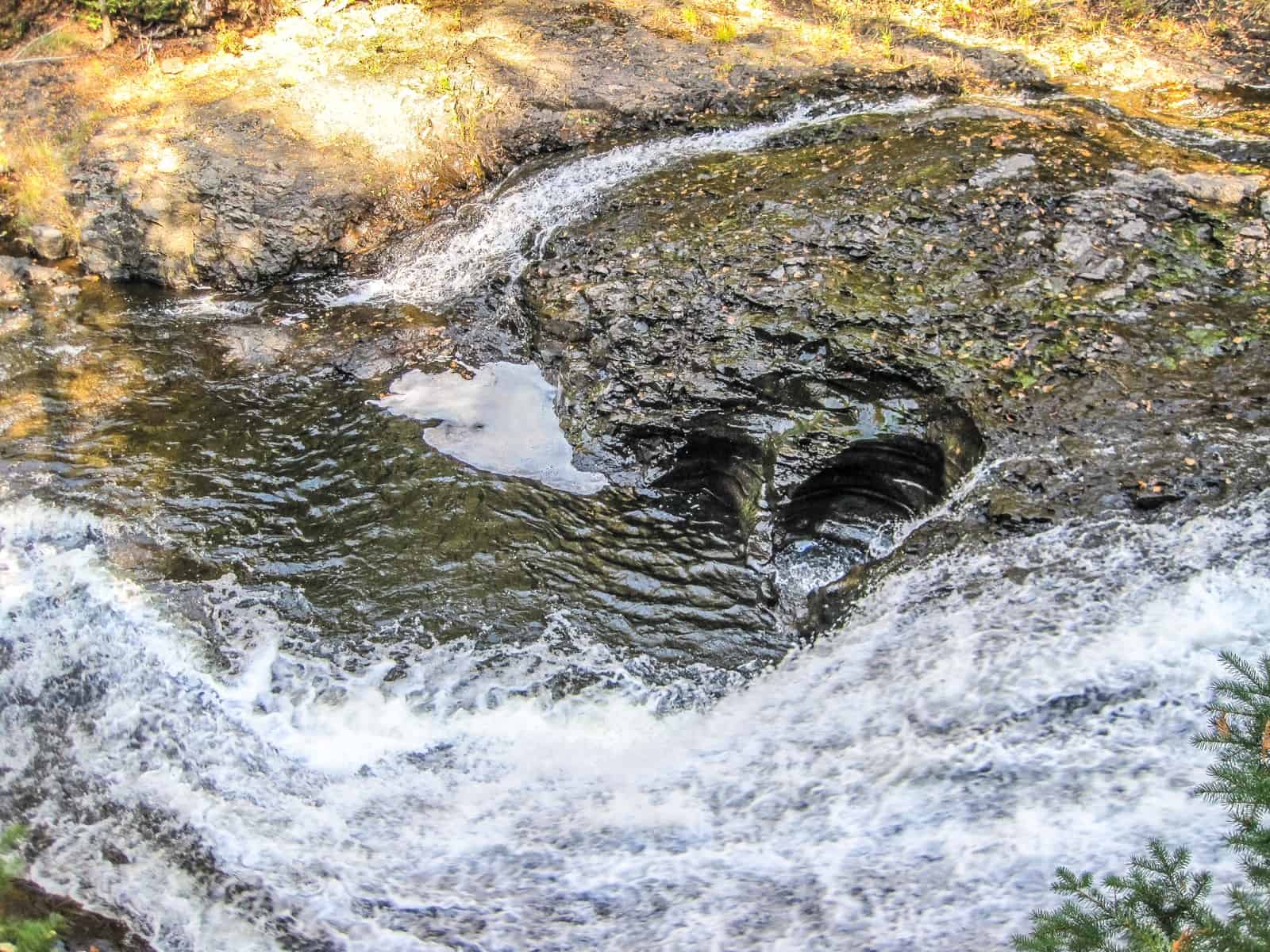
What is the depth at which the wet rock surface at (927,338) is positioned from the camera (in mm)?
5844

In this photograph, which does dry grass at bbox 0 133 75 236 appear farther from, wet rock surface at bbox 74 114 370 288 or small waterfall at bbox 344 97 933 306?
small waterfall at bbox 344 97 933 306

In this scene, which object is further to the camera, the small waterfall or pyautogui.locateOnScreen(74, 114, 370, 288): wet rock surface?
pyautogui.locateOnScreen(74, 114, 370, 288): wet rock surface

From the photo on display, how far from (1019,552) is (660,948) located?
3108 millimetres

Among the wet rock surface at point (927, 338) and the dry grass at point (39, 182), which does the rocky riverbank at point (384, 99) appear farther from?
the wet rock surface at point (927, 338)

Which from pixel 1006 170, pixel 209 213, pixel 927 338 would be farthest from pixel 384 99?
pixel 927 338

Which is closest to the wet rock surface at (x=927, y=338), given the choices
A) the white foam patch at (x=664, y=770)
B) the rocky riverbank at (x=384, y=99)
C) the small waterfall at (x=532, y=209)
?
the white foam patch at (x=664, y=770)

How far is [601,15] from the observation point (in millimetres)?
11547

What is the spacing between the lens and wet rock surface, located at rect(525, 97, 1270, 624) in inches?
230

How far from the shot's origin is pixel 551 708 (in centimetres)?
543

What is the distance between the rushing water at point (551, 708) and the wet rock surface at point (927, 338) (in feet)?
0.99

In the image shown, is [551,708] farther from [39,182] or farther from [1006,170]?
[39,182]

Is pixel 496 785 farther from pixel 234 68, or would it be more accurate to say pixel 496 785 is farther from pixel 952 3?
pixel 952 3

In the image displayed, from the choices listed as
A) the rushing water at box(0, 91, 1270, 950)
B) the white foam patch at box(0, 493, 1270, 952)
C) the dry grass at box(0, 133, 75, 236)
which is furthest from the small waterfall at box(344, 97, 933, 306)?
the white foam patch at box(0, 493, 1270, 952)

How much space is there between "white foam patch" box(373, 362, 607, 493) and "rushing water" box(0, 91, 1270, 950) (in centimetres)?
8
